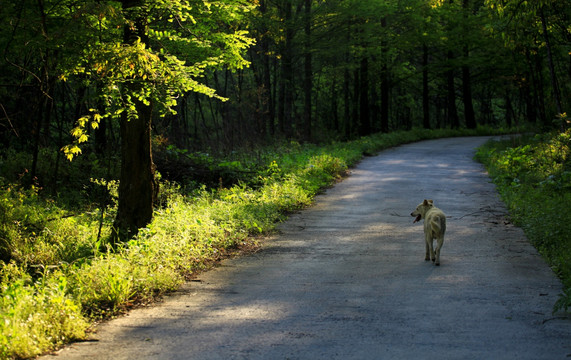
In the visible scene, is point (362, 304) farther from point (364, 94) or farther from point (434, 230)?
point (364, 94)

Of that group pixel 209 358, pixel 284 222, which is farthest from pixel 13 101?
pixel 209 358

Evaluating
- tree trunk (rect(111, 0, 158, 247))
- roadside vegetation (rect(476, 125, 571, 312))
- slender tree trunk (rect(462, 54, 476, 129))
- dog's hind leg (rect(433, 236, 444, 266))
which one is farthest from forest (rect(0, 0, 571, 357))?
slender tree trunk (rect(462, 54, 476, 129))

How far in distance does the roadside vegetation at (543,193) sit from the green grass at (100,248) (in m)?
4.87

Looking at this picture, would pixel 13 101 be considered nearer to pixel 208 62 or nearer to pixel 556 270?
pixel 208 62

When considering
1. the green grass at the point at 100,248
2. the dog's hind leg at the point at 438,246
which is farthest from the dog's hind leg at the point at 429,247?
the green grass at the point at 100,248

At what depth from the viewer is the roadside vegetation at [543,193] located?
8.05 m

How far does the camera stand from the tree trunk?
9.04m

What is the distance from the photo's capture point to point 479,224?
10.9 meters

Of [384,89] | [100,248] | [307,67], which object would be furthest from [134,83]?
[384,89]

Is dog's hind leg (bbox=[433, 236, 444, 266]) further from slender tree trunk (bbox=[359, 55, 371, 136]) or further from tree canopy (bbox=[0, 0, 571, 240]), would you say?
slender tree trunk (bbox=[359, 55, 371, 136])

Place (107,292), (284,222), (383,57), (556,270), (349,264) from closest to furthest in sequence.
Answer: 1. (107,292)
2. (556,270)
3. (349,264)
4. (284,222)
5. (383,57)

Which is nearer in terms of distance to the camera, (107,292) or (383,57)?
(107,292)

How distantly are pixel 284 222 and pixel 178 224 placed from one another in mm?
3138

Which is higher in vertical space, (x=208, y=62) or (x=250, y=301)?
(x=208, y=62)
